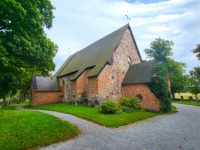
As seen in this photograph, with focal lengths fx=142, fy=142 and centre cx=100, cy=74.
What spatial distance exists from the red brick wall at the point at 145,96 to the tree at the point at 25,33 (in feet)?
37.5

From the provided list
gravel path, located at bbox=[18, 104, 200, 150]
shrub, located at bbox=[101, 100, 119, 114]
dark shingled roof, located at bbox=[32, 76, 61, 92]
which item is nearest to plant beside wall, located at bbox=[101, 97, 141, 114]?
shrub, located at bbox=[101, 100, 119, 114]

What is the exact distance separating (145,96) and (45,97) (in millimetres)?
19355

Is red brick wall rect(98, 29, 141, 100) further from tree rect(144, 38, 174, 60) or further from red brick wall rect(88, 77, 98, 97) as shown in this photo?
tree rect(144, 38, 174, 60)

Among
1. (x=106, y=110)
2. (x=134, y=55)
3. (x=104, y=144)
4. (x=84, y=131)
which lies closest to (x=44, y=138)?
(x=84, y=131)

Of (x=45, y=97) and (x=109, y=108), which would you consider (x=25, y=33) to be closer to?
(x=109, y=108)

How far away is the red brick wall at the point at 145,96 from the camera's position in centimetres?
1728

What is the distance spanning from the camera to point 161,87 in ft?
55.4

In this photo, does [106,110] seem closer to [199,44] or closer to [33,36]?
[33,36]

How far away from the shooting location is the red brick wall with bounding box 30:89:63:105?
26.9 metres

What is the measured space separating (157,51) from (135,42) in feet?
63.7

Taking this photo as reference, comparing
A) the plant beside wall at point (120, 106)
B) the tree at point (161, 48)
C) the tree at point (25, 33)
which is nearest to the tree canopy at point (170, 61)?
the tree at point (161, 48)

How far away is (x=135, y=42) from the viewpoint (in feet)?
83.0

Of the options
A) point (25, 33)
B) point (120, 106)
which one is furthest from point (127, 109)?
point (25, 33)

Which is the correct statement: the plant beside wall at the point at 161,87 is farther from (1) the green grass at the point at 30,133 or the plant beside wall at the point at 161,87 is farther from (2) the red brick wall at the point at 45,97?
(2) the red brick wall at the point at 45,97
